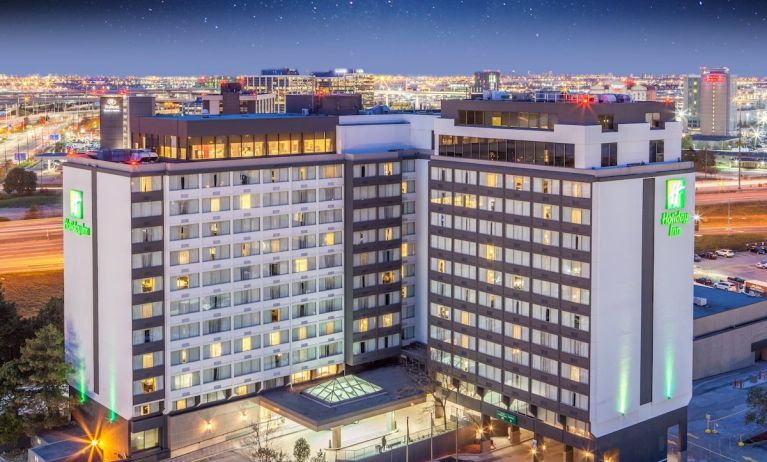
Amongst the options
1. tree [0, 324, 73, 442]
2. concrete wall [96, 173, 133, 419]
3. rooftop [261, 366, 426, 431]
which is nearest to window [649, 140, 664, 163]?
rooftop [261, 366, 426, 431]

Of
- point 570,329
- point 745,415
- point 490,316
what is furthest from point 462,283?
point 745,415

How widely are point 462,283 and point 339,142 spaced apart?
63.7ft

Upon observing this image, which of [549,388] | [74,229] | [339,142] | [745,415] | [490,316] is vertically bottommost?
[745,415]

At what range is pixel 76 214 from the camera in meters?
87.1

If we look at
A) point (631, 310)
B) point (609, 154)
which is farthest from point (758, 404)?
point (609, 154)

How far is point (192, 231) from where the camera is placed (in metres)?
84.3

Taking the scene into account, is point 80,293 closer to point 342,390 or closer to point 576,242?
point 342,390

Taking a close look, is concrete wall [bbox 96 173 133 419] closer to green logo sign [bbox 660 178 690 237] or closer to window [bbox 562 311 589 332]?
window [bbox 562 311 589 332]

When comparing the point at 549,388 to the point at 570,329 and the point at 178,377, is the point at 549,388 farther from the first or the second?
the point at 178,377

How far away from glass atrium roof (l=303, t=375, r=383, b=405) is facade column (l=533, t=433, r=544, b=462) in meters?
15.5

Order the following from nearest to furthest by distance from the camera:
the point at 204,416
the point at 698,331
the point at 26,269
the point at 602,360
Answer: the point at 602,360
the point at 204,416
the point at 698,331
the point at 26,269

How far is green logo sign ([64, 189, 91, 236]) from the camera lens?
282 feet

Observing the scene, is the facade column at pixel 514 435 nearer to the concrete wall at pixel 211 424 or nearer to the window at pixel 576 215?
the window at pixel 576 215

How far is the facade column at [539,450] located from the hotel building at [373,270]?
0.18m
